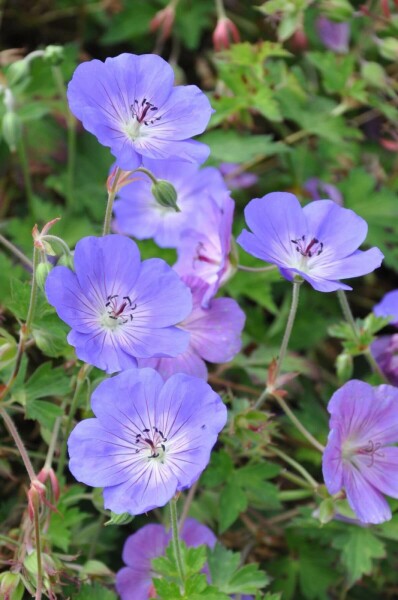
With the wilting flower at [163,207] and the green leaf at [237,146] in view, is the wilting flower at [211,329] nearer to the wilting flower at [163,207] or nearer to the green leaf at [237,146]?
the wilting flower at [163,207]

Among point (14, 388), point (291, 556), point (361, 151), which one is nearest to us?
point (14, 388)

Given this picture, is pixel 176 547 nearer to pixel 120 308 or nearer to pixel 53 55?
pixel 120 308

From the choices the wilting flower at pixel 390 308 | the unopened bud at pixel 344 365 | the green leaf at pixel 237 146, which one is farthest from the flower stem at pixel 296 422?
the green leaf at pixel 237 146

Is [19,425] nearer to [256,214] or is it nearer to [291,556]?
[291,556]

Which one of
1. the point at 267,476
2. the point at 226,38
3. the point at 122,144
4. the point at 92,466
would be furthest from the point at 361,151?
the point at 92,466

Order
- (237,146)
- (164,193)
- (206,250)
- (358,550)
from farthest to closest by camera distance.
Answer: (237,146)
(206,250)
(358,550)
(164,193)

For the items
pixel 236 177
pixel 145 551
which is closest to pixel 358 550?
pixel 145 551

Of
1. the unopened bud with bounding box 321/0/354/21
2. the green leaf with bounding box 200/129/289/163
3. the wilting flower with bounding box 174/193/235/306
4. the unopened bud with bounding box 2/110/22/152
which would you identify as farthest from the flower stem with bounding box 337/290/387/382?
the unopened bud with bounding box 321/0/354/21
